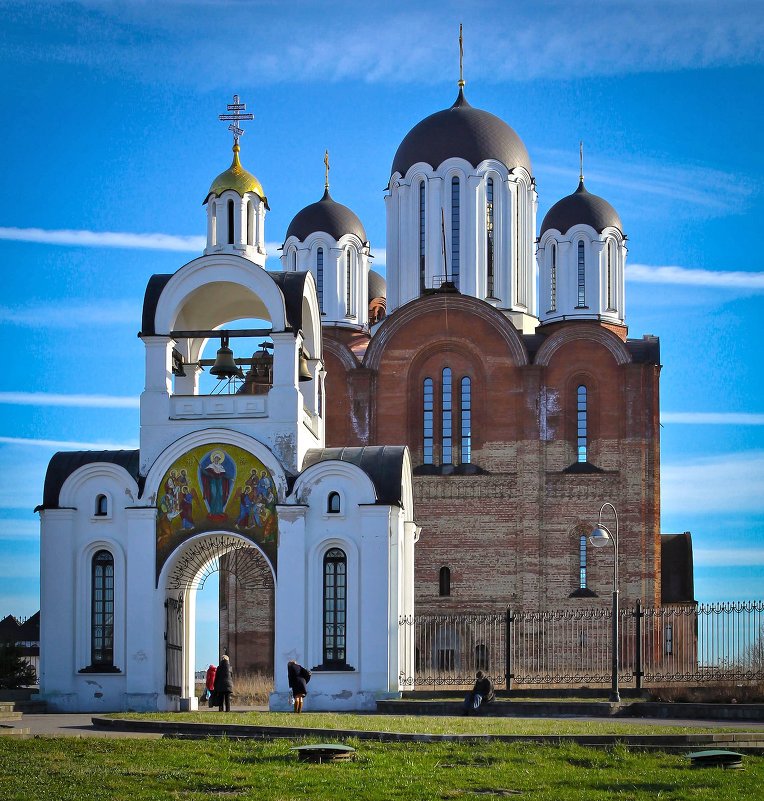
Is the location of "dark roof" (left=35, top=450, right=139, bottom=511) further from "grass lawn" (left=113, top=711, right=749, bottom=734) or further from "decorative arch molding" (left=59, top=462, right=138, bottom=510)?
"grass lawn" (left=113, top=711, right=749, bottom=734)

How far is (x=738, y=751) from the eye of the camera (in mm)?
16141

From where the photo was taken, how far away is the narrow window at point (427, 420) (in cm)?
3728

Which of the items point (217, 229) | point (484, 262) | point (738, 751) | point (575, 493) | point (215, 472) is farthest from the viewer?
point (484, 262)

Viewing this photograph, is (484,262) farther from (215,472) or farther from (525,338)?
(215,472)

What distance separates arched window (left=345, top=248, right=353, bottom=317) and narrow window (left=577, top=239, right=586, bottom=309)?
638 centimetres

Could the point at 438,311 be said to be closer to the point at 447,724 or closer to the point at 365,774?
the point at 447,724

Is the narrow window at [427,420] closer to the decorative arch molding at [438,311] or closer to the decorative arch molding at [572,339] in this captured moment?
the decorative arch molding at [438,311]

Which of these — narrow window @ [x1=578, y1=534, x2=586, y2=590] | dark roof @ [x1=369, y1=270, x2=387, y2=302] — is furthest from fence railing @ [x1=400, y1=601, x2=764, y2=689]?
dark roof @ [x1=369, y1=270, x2=387, y2=302]

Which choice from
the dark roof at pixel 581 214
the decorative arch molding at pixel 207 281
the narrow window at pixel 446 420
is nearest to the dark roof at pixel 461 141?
the dark roof at pixel 581 214

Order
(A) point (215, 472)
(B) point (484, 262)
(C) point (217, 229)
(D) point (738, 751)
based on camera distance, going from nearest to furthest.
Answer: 1. (D) point (738, 751)
2. (A) point (215, 472)
3. (C) point (217, 229)
4. (B) point (484, 262)

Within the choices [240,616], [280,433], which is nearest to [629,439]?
[240,616]

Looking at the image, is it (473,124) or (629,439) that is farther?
(473,124)

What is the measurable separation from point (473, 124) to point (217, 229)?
45.7 feet

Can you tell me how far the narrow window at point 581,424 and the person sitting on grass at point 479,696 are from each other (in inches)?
558
